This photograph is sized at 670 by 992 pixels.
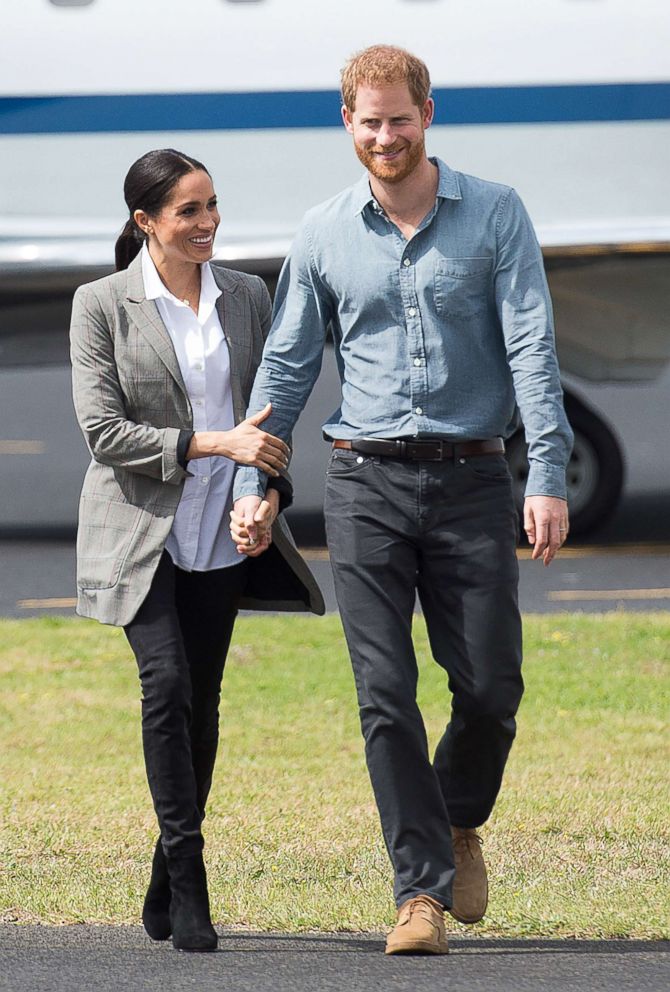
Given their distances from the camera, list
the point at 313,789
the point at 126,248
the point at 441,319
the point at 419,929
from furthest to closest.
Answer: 1. the point at 313,789
2. the point at 126,248
3. the point at 441,319
4. the point at 419,929

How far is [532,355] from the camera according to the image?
386cm

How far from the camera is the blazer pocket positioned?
4.04 metres

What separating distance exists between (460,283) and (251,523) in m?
0.67

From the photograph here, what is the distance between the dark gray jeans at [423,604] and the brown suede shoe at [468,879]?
0.69 feet

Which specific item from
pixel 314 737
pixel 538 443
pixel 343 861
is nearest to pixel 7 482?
pixel 314 737

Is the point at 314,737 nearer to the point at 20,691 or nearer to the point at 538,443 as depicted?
the point at 20,691

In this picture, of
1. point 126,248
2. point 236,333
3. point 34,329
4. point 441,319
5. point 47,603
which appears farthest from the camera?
point 34,329

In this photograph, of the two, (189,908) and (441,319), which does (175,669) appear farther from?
(441,319)

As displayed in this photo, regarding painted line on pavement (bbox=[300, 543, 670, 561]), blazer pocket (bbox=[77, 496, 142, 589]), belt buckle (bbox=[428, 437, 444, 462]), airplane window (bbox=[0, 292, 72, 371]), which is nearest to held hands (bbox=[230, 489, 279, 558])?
blazer pocket (bbox=[77, 496, 142, 589])

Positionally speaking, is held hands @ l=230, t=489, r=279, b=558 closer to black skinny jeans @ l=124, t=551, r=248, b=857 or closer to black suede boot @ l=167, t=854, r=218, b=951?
black skinny jeans @ l=124, t=551, r=248, b=857

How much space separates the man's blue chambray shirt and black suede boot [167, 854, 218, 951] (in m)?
0.81

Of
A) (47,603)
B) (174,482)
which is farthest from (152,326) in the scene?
(47,603)

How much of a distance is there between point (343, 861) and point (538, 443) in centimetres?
134

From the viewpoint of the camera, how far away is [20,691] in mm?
6668
